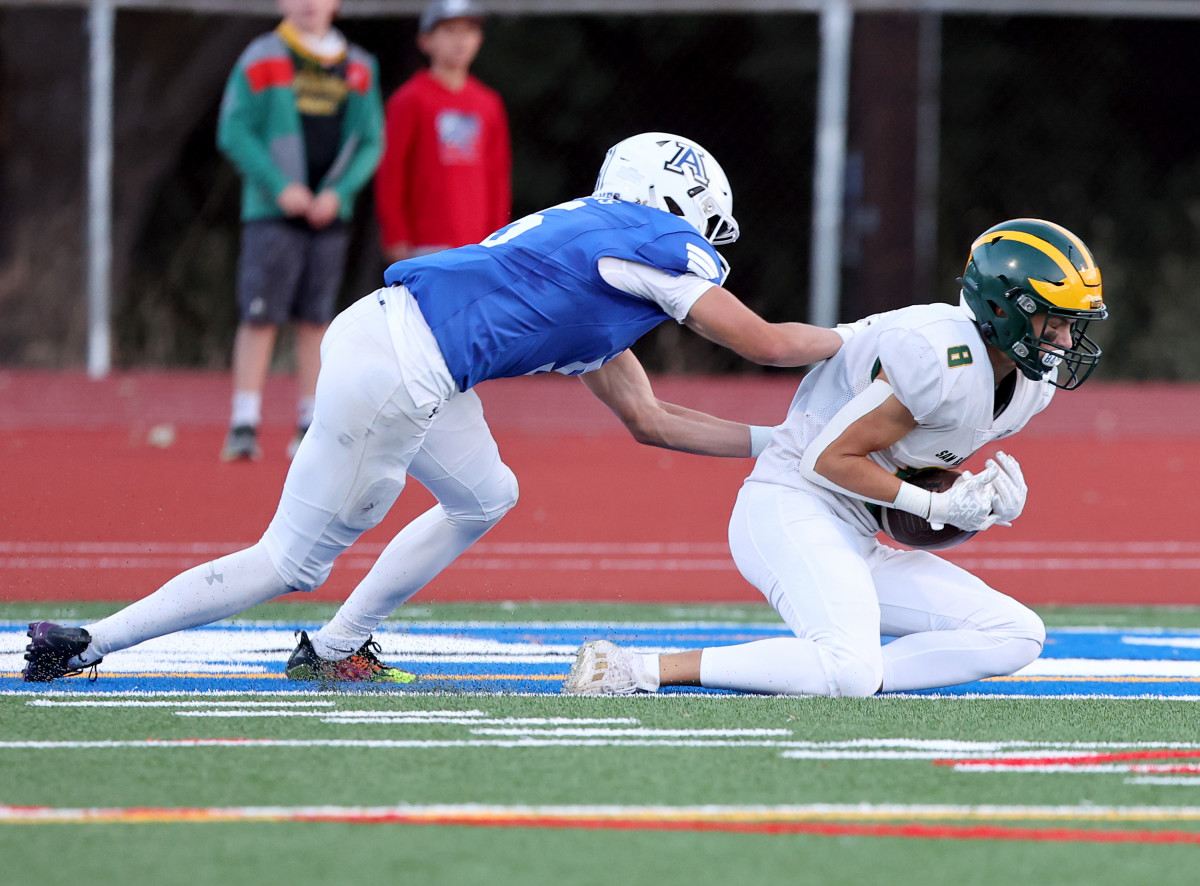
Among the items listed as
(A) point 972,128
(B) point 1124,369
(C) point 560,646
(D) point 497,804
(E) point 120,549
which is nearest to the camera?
(D) point 497,804

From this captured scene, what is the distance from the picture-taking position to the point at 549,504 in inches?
370

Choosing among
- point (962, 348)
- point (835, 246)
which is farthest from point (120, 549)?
point (835, 246)

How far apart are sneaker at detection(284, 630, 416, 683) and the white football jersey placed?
3.91 feet

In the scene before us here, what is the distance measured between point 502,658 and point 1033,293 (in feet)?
6.60

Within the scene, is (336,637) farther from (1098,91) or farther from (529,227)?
(1098,91)

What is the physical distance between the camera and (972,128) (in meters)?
18.3

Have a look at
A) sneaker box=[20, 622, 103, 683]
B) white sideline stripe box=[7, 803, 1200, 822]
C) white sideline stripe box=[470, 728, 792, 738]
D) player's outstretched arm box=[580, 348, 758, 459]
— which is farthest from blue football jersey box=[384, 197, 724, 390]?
white sideline stripe box=[7, 803, 1200, 822]

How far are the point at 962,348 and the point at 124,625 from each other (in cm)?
232

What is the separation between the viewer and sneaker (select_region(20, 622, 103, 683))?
464 centimetres

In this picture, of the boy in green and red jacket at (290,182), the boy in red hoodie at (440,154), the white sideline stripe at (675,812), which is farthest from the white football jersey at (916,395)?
the boy in red hoodie at (440,154)

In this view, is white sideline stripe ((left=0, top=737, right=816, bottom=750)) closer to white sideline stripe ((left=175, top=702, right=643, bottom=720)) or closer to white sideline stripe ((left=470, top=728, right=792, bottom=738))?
white sideline stripe ((left=470, top=728, right=792, bottom=738))

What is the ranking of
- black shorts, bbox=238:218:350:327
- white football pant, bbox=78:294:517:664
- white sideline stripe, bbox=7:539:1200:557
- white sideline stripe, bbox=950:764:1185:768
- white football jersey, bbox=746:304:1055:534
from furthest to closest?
black shorts, bbox=238:218:350:327
white sideline stripe, bbox=7:539:1200:557
white football jersey, bbox=746:304:1055:534
white football pant, bbox=78:294:517:664
white sideline stripe, bbox=950:764:1185:768

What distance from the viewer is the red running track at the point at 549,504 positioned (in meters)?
7.37

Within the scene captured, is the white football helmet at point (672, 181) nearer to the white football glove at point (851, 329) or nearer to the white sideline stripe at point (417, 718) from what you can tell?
the white football glove at point (851, 329)
